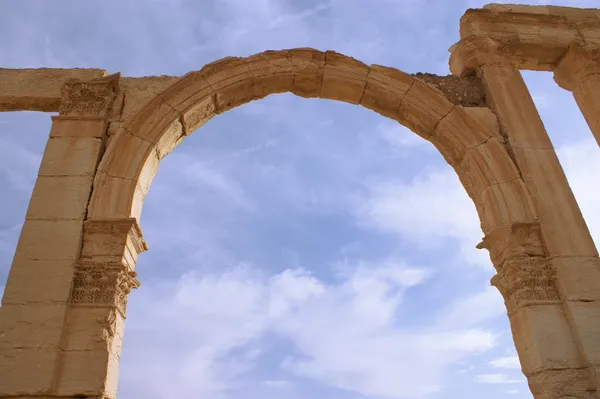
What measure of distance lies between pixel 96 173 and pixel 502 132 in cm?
525

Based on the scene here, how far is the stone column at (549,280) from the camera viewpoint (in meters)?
4.64

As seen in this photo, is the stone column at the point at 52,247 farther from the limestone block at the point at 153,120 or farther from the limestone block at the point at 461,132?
the limestone block at the point at 461,132

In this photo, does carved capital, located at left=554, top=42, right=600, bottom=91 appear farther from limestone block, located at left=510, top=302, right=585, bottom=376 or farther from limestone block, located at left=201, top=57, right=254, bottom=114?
limestone block, located at left=201, top=57, right=254, bottom=114

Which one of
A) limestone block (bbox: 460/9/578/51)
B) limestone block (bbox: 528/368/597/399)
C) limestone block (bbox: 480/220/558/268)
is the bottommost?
limestone block (bbox: 528/368/597/399)

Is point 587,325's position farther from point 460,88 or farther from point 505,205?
point 460,88

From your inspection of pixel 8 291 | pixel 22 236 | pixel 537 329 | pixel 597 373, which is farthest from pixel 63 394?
pixel 597 373

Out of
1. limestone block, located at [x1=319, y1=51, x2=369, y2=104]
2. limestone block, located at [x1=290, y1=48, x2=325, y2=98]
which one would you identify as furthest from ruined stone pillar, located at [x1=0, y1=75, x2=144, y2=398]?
limestone block, located at [x1=319, y1=51, x2=369, y2=104]

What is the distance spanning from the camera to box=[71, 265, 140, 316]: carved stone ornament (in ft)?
15.3

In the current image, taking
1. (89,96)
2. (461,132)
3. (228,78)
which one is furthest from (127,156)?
(461,132)

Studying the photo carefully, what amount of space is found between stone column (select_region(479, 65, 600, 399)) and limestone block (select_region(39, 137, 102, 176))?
4887 millimetres

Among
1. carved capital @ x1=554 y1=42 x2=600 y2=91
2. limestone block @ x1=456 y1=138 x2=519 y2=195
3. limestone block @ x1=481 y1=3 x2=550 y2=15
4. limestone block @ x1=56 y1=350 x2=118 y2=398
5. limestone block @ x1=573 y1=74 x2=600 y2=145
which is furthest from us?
limestone block @ x1=481 y1=3 x2=550 y2=15

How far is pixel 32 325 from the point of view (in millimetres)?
4547

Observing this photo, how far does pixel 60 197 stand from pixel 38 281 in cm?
105

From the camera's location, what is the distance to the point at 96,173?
554 cm
